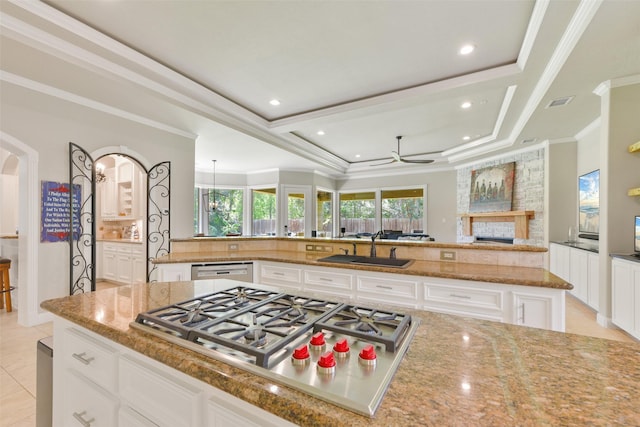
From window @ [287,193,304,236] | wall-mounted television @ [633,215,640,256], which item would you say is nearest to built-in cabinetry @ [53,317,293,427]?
wall-mounted television @ [633,215,640,256]

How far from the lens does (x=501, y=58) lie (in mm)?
2838

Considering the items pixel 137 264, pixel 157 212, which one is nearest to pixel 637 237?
pixel 157 212

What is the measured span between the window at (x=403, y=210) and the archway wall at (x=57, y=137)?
6.51 meters

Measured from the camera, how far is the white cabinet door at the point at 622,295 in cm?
283

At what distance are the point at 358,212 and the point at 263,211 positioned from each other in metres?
3.09

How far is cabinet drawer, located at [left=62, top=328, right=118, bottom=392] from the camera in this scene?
96 cm

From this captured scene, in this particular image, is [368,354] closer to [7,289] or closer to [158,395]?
[158,395]

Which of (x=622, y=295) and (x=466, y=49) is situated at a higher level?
(x=466, y=49)

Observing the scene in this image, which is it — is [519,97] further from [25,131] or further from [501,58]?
[25,131]

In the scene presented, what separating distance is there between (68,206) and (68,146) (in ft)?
2.41

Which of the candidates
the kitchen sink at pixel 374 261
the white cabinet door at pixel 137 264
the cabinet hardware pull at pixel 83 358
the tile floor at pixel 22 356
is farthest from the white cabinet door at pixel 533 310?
the white cabinet door at pixel 137 264

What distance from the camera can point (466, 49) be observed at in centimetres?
268

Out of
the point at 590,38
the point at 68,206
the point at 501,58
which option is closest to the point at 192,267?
the point at 68,206

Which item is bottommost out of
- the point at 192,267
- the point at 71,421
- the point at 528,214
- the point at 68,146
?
the point at 71,421
